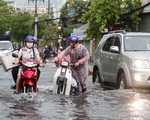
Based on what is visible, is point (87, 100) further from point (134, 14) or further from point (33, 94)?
point (134, 14)

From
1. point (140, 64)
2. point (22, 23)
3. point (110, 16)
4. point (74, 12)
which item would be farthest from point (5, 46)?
point (22, 23)

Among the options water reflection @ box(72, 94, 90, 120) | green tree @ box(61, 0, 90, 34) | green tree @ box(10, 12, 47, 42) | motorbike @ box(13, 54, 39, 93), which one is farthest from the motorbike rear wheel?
green tree @ box(10, 12, 47, 42)

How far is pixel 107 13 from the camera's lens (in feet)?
95.4

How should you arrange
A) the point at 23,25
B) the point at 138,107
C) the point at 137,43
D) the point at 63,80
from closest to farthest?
the point at 138,107
the point at 63,80
the point at 137,43
the point at 23,25

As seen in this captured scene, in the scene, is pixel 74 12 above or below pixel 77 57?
above

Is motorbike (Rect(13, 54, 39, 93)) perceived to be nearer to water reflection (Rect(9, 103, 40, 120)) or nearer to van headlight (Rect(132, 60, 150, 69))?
water reflection (Rect(9, 103, 40, 120))

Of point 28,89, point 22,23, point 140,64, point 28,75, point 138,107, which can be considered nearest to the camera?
point 138,107

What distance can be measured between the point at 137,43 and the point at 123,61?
95 centimetres

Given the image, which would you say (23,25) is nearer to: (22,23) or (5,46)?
(22,23)

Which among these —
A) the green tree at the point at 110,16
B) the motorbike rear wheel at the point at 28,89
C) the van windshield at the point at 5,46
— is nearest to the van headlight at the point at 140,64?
the motorbike rear wheel at the point at 28,89

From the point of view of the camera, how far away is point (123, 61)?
1193 centimetres

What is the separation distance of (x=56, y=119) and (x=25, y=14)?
7406 cm

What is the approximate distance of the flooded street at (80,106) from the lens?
8.02 metres

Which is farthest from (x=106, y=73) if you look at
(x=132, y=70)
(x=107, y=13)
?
(x=107, y=13)
